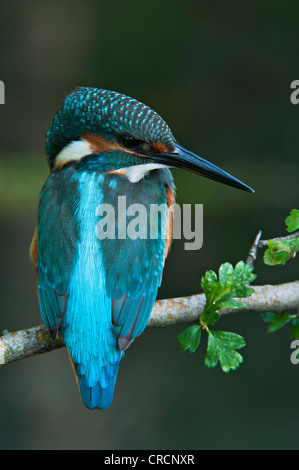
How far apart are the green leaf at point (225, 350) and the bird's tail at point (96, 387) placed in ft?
1.11

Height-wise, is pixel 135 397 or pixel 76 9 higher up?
pixel 76 9

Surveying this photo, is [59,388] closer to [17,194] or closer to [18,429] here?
[18,429]

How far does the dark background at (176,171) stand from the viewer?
4.00 m

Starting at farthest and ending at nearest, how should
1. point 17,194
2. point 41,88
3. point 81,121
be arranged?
point 41,88 → point 17,194 → point 81,121

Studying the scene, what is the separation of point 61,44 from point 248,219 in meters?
1.72

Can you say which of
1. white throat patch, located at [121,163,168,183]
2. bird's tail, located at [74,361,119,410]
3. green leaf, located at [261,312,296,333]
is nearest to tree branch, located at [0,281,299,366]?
green leaf, located at [261,312,296,333]

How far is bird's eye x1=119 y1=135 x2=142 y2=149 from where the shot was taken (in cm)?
207

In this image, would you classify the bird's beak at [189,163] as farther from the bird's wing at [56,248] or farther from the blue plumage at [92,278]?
the bird's wing at [56,248]

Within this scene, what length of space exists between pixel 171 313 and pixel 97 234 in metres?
0.38

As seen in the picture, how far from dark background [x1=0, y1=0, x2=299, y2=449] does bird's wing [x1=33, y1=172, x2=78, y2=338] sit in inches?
72.5

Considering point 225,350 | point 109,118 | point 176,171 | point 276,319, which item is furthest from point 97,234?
point 176,171

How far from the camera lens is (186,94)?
4.15m

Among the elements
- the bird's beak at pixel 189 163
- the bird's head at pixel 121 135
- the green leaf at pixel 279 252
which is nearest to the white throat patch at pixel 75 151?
the bird's head at pixel 121 135

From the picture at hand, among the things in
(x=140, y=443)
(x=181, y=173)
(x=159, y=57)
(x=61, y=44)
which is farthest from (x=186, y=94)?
(x=140, y=443)
